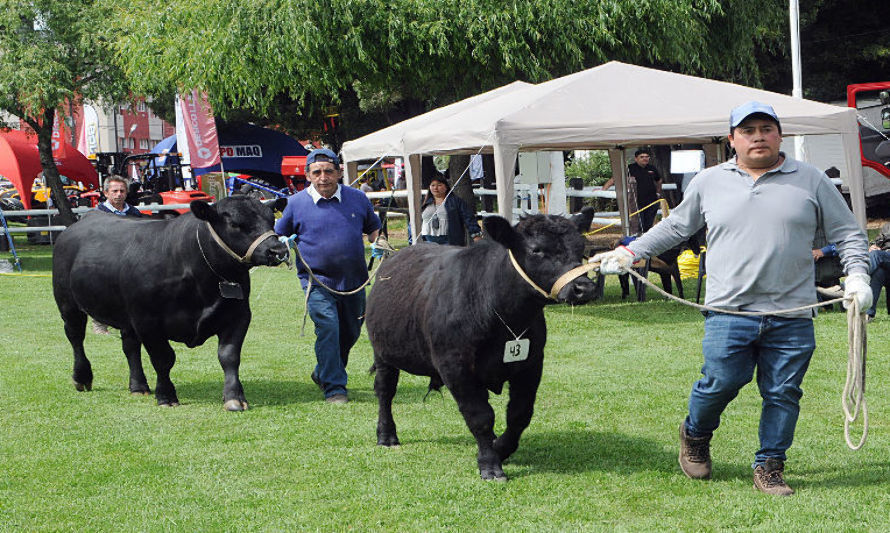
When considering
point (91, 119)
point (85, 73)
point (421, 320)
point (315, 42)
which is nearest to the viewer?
point (421, 320)

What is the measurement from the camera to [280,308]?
1512 centimetres

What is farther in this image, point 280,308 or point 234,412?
point 280,308

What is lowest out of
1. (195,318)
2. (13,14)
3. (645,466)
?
(645,466)

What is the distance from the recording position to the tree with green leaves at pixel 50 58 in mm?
24062

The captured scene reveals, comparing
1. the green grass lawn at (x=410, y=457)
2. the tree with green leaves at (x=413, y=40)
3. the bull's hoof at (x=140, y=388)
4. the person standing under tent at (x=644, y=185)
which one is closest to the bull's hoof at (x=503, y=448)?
the green grass lawn at (x=410, y=457)

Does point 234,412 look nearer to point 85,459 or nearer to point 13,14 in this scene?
point 85,459

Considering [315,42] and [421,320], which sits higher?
[315,42]

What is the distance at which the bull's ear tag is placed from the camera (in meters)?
8.15

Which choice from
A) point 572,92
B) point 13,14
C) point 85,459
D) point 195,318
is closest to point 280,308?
point 572,92

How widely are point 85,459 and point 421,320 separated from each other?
2.33 metres

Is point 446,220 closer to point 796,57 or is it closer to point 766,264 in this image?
point 766,264

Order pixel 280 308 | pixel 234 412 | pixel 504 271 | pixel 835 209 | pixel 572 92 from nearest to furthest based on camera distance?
1. pixel 835 209
2. pixel 504 271
3. pixel 234 412
4. pixel 572 92
5. pixel 280 308

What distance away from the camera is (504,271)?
5.69 metres

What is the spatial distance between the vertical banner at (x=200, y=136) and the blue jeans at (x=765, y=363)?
25.4 metres
